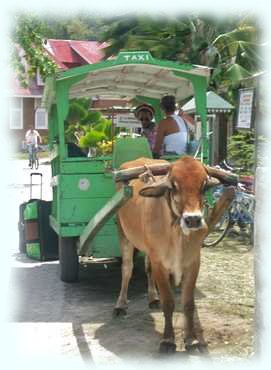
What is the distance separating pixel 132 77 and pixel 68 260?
232 cm

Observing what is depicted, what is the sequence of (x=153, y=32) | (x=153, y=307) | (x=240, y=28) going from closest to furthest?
(x=153, y=307) → (x=240, y=28) → (x=153, y=32)

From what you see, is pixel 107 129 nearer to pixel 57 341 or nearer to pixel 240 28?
pixel 57 341

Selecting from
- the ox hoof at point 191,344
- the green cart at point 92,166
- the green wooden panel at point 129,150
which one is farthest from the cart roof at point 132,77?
the ox hoof at point 191,344

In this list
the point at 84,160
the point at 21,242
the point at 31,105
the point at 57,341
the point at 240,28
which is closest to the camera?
the point at 57,341

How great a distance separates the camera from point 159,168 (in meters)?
5.41

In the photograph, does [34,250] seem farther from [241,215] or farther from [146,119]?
[241,215]

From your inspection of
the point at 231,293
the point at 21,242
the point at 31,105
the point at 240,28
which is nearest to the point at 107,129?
the point at 21,242

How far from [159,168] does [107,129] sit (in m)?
5.25

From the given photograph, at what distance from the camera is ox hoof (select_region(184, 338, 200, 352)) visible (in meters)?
5.33

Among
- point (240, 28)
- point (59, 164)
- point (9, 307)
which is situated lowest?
point (9, 307)

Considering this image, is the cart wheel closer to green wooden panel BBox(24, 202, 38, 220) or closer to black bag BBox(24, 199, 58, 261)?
black bag BBox(24, 199, 58, 261)

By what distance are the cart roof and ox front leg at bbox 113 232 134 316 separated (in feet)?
5.69

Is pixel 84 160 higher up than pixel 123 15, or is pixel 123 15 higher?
pixel 123 15

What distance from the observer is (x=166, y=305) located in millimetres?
5484
